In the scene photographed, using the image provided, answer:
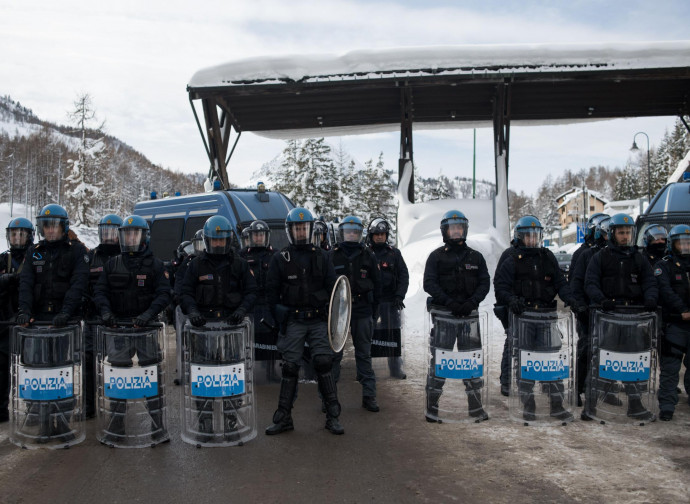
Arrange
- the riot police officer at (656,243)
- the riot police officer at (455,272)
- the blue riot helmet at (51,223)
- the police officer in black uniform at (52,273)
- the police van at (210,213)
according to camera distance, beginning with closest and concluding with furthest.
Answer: the police officer in black uniform at (52,273) → the blue riot helmet at (51,223) → the riot police officer at (455,272) → the riot police officer at (656,243) → the police van at (210,213)

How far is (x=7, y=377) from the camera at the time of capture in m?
6.29

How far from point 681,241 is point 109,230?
6664 mm

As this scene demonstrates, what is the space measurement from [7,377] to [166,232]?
6.37 m

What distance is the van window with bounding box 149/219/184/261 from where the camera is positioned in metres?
12.1

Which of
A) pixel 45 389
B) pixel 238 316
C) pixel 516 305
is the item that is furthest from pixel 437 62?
pixel 45 389

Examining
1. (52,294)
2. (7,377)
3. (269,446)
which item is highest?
(52,294)

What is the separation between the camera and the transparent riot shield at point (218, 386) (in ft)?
17.1

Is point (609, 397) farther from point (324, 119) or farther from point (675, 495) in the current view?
point (324, 119)

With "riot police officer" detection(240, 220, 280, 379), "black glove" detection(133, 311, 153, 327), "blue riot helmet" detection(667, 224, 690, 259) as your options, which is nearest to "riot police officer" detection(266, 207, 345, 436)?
"black glove" detection(133, 311, 153, 327)

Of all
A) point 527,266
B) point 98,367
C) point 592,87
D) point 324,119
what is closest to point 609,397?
point 527,266

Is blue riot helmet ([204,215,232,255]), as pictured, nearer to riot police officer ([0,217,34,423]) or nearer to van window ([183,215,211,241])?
riot police officer ([0,217,34,423])

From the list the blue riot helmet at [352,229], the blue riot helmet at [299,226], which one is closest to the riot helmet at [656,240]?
the blue riot helmet at [352,229]

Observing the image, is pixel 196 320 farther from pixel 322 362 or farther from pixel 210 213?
pixel 210 213

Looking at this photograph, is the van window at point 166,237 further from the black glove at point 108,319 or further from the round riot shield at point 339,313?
the round riot shield at point 339,313
